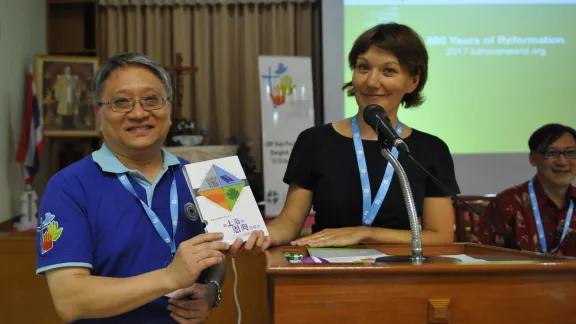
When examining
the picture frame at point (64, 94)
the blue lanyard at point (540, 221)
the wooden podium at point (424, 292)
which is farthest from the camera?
the picture frame at point (64, 94)

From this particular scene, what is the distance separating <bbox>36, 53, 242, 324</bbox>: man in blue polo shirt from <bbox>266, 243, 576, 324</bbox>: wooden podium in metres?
0.24

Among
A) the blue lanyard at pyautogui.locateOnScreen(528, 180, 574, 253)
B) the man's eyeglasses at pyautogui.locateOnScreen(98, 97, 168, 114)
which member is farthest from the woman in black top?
the blue lanyard at pyautogui.locateOnScreen(528, 180, 574, 253)

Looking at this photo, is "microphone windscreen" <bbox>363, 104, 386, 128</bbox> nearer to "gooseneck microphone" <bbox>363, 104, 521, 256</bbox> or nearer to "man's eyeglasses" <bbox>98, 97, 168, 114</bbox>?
"gooseneck microphone" <bbox>363, 104, 521, 256</bbox>

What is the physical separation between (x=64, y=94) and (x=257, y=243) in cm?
327

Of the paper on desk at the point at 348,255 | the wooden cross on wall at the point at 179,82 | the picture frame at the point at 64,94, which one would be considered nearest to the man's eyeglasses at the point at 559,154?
the paper on desk at the point at 348,255

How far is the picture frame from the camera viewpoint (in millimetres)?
4020

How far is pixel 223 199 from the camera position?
125 cm

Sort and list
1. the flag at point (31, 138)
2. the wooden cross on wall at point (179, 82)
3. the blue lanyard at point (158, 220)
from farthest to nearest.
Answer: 1. the wooden cross on wall at point (179, 82)
2. the flag at point (31, 138)
3. the blue lanyard at point (158, 220)

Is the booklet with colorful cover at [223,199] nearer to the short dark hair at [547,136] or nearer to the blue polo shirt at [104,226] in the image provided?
the blue polo shirt at [104,226]

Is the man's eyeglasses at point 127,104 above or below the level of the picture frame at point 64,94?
below

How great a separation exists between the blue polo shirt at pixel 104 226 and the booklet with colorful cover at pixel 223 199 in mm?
188

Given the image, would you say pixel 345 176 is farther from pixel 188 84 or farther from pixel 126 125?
pixel 188 84

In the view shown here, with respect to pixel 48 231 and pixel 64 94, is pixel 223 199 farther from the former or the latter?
pixel 64 94

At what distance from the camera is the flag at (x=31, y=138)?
3.86m
